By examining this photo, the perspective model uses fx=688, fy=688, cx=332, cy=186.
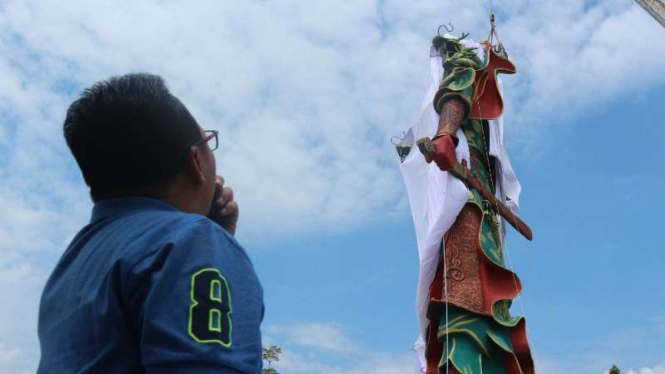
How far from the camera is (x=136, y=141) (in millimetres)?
1298

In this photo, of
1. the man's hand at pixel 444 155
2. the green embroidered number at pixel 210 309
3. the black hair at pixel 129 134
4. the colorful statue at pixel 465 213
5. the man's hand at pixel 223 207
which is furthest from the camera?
the man's hand at pixel 444 155

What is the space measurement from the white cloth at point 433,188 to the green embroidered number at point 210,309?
21.4ft

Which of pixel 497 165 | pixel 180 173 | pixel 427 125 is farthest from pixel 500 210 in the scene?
pixel 180 173

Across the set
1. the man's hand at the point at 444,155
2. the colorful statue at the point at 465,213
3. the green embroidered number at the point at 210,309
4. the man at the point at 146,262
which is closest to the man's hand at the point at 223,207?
the man at the point at 146,262

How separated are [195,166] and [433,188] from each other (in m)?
6.59

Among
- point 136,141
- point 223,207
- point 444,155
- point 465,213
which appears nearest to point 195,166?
point 136,141

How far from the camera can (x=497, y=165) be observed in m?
8.78

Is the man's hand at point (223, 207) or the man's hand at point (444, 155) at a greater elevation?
the man's hand at point (444, 155)

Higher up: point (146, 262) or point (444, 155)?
point (444, 155)

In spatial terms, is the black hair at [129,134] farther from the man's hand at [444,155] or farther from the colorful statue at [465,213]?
the man's hand at [444,155]

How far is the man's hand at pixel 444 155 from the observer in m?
7.33

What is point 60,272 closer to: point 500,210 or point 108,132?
point 108,132

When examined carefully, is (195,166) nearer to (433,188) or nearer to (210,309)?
(210,309)

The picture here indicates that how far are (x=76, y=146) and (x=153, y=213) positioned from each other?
23cm
